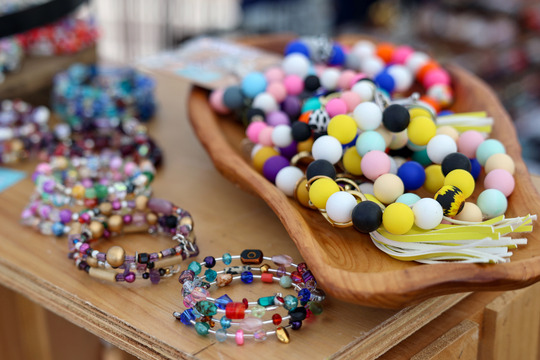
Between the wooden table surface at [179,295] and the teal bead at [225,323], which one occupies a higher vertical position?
the teal bead at [225,323]

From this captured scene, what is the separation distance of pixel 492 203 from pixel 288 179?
0.22 meters

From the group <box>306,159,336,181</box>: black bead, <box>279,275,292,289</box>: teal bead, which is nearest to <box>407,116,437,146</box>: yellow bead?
<box>306,159,336,181</box>: black bead

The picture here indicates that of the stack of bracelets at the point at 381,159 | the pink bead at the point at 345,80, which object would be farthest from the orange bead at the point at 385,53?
the pink bead at the point at 345,80

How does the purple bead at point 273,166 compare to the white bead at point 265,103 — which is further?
the white bead at point 265,103

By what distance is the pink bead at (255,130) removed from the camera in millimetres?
805

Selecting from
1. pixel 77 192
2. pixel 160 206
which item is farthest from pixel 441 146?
pixel 77 192

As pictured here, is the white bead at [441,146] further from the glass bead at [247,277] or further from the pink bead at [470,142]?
the glass bead at [247,277]

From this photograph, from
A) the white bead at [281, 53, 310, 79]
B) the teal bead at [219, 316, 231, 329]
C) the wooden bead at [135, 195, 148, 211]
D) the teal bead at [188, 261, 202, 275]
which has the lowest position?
the wooden bead at [135, 195, 148, 211]

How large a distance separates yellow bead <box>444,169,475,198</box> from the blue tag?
62 cm

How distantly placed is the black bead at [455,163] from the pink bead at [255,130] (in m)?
0.24

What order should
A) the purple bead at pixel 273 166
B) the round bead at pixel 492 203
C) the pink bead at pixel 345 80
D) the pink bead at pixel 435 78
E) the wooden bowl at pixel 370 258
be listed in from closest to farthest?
the wooden bowl at pixel 370 258
the round bead at pixel 492 203
the purple bead at pixel 273 166
the pink bead at pixel 345 80
the pink bead at pixel 435 78

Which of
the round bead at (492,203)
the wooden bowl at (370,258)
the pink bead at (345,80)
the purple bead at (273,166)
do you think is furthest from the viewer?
the pink bead at (345,80)

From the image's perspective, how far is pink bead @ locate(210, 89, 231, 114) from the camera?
0.90 metres

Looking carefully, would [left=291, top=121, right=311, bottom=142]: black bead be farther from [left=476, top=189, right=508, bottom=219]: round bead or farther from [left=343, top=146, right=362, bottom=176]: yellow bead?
[left=476, top=189, right=508, bottom=219]: round bead
